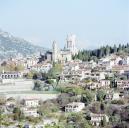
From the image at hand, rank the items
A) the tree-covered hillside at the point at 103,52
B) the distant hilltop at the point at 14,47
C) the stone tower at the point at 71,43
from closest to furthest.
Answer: the tree-covered hillside at the point at 103,52
the stone tower at the point at 71,43
the distant hilltop at the point at 14,47

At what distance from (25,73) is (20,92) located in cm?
265

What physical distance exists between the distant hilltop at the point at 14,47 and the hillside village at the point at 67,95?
18471 millimetres

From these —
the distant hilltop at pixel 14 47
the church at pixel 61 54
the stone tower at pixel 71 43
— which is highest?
the distant hilltop at pixel 14 47

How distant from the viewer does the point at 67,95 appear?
1195 centimetres

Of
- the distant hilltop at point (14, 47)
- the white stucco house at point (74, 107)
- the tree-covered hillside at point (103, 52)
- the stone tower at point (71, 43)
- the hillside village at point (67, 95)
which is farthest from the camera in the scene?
the distant hilltop at point (14, 47)

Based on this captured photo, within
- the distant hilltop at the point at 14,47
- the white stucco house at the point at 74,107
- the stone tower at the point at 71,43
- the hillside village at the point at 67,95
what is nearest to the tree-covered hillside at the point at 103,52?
the hillside village at the point at 67,95

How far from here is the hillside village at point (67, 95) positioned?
1020 cm

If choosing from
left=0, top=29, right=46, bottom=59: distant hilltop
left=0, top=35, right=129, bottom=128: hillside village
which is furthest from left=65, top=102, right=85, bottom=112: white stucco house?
left=0, top=29, right=46, bottom=59: distant hilltop

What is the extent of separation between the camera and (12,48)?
36.8 metres

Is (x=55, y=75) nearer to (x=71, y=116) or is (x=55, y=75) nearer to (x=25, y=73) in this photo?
(x=25, y=73)

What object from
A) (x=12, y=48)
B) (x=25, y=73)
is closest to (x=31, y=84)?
(x=25, y=73)

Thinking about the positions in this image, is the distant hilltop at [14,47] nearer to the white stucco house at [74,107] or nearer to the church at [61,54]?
the church at [61,54]

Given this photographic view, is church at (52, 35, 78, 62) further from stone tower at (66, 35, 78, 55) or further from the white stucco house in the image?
the white stucco house

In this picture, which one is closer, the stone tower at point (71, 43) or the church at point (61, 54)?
the church at point (61, 54)
